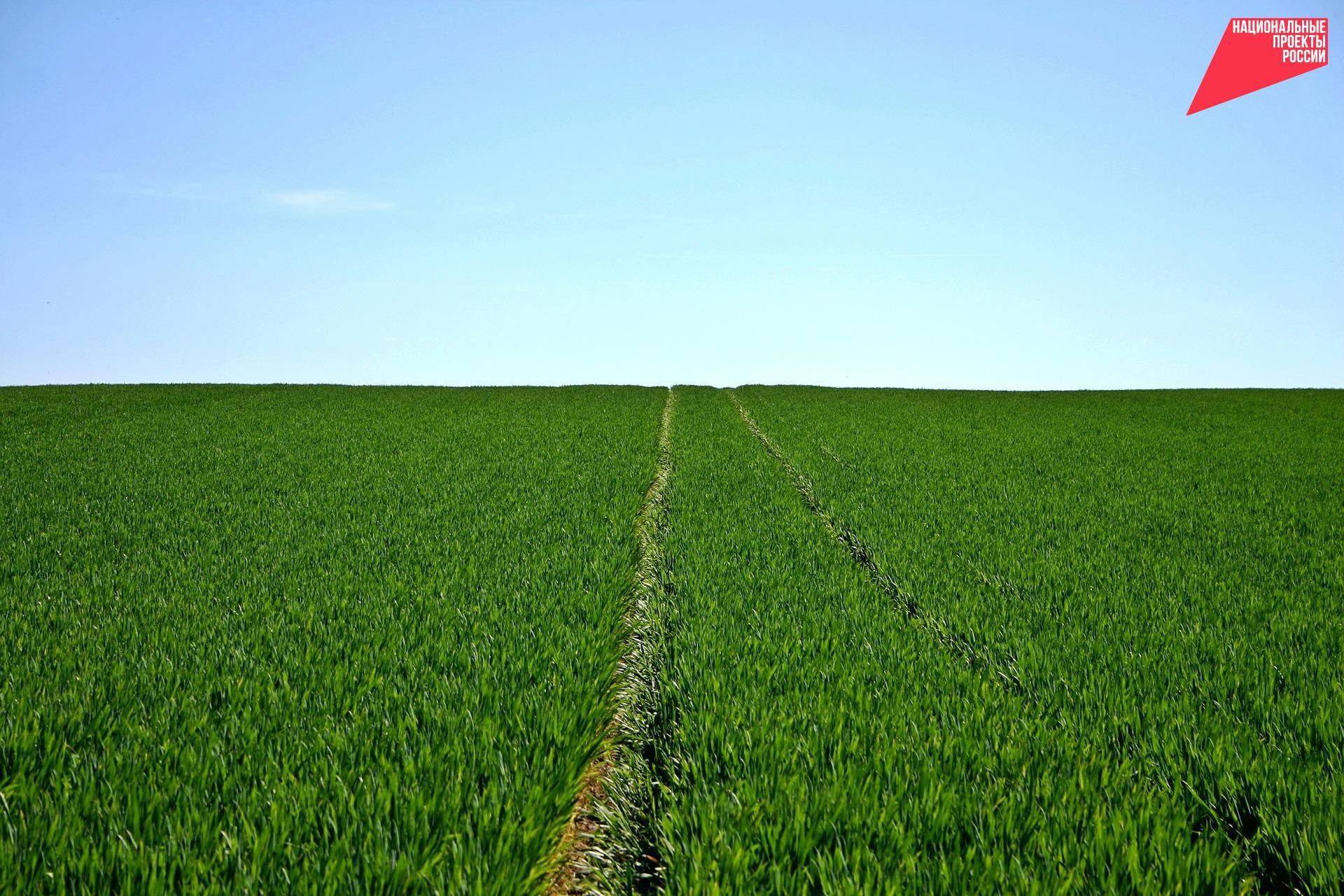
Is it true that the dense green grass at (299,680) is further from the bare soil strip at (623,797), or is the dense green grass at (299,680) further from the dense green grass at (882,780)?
the dense green grass at (882,780)

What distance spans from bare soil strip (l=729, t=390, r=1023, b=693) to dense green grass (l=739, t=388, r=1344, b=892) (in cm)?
2

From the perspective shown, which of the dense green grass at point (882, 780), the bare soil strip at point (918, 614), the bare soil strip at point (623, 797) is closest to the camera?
the dense green grass at point (882, 780)

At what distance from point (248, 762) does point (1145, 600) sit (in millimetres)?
5712

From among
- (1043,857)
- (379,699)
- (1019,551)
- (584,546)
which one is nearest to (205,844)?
(379,699)

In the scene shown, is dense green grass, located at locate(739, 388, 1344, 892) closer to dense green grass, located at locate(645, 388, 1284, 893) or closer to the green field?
the green field

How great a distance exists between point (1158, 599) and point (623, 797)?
4.47 metres

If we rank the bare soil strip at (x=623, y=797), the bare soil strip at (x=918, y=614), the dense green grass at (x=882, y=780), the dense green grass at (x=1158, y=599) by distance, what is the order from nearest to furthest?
the dense green grass at (x=882, y=780), the bare soil strip at (x=623, y=797), the dense green grass at (x=1158, y=599), the bare soil strip at (x=918, y=614)

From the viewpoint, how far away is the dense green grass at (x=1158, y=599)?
114 inches

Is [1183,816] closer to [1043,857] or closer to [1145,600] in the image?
[1043,857]

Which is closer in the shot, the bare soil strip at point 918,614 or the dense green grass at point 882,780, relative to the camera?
the dense green grass at point 882,780

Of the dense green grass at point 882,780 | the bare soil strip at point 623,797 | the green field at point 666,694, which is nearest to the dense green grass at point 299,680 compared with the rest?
the green field at point 666,694

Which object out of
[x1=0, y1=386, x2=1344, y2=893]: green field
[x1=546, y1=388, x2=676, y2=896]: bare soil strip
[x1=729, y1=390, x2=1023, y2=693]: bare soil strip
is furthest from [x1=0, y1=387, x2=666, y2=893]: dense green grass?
[x1=729, y1=390, x2=1023, y2=693]: bare soil strip

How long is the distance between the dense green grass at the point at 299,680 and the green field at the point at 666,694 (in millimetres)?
21

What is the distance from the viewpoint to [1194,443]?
16438 mm
